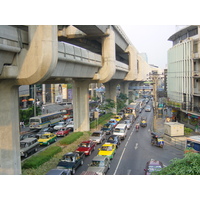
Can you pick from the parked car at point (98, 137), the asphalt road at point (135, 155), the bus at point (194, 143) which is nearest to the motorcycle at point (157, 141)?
the asphalt road at point (135, 155)

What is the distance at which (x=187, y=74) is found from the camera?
103 feet

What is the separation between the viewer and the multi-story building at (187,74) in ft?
98.2

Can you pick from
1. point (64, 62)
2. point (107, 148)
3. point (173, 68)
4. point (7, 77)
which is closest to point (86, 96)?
point (107, 148)

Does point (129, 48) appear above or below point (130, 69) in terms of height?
above

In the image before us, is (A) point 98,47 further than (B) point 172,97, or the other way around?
(B) point 172,97

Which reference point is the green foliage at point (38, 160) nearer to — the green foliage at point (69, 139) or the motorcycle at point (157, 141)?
the green foliage at point (69, 139)

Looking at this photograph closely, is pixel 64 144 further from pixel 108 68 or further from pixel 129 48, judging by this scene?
pixel 129 48

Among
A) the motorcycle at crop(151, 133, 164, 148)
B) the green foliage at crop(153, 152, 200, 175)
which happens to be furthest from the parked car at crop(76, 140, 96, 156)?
the green foliage at crop(153, 152, 200, 175)

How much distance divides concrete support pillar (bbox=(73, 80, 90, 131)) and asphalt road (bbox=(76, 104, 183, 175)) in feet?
19.3

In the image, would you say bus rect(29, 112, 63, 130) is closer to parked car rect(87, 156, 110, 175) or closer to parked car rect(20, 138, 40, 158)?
parked car rect(20, 138, 40, 158)

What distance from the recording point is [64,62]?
16.9m

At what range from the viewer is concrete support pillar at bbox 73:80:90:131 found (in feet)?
95.7

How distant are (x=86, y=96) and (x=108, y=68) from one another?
566 centimetres

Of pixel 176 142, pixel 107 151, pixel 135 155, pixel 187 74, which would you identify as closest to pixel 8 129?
pixel 107 151
